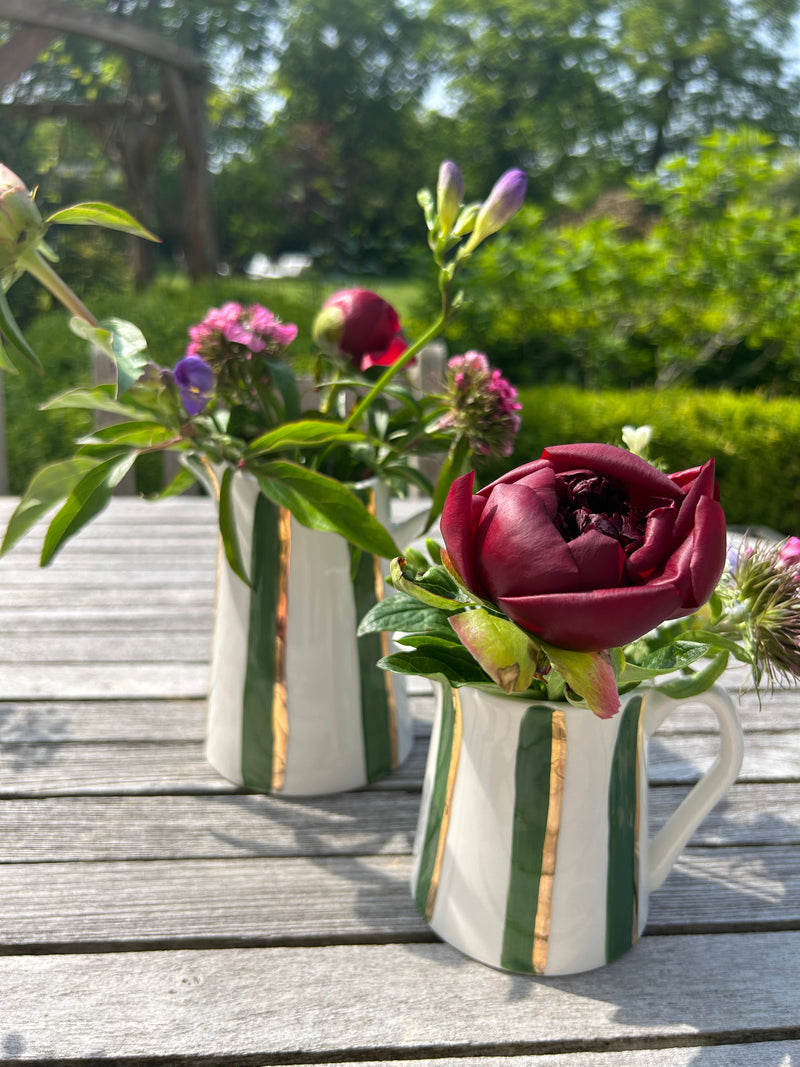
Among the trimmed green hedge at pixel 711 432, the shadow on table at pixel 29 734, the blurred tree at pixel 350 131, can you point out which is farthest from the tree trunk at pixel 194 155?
the shadow on table at pixel 29 734

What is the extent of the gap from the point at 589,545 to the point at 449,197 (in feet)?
1.07

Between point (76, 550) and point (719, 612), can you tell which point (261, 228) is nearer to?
point (76, 550)

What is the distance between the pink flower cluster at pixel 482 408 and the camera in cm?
64

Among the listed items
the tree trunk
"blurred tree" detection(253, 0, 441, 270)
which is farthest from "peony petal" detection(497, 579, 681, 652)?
"blurred tree" detection(253, 0, 441, 270)

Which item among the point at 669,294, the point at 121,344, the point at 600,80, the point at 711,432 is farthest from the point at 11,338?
the point at 600,80

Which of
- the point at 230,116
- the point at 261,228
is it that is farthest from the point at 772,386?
the point at 230,116

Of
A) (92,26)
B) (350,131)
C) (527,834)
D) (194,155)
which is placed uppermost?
(350,131)

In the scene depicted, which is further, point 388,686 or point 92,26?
point 92,26

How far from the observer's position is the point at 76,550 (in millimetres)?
1361

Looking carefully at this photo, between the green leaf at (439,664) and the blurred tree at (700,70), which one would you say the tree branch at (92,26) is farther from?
the blurred tree at (700,70)

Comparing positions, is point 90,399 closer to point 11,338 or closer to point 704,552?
point 11,338

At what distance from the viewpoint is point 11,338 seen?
1.84 feet

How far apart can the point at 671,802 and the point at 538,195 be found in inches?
479

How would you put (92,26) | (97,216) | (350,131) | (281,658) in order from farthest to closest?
(350,131) < (92,26) < (281,658) < (97,216)
